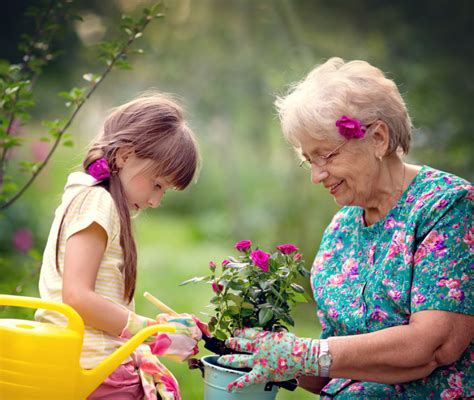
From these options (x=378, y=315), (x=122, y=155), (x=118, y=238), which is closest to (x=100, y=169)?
(x=122, y=155)

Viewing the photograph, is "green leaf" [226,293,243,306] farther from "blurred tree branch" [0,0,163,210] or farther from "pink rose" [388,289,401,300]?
"blurred tree branch" [0,0,163,210]

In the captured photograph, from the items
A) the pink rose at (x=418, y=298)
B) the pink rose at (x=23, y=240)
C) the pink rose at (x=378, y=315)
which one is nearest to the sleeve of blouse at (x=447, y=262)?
the pink rose at (x=418, y=298)

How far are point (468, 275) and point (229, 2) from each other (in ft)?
14.7

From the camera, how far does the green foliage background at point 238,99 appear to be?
478 centimetres

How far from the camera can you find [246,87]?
6555 mm

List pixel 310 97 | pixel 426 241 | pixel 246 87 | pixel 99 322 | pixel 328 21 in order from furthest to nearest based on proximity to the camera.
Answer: pixel 246 87 → pixel 328 21 → pixel 310 97 → pixel 426 241 → pixel 99 322

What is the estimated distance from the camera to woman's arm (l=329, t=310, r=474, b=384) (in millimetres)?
1859

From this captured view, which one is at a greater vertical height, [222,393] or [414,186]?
[414,186]

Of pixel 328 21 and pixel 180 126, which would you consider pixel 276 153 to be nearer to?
pixel 328 21

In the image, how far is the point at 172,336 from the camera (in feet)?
5.90

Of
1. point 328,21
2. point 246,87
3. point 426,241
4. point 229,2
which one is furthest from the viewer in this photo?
point 246,87

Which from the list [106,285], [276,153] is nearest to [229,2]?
[276,153]

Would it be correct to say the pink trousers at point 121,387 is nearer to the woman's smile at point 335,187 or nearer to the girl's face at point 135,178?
the girl's face at point 135,178

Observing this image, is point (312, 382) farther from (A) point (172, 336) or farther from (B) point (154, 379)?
(A) point (172, 336)
